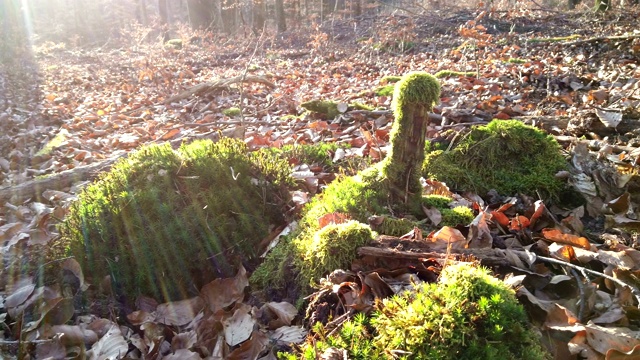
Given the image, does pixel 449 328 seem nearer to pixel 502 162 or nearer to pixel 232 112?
pixel 502 162

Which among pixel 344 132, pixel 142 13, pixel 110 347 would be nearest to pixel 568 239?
pixel 110 347

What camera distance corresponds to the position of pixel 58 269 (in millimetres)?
2559

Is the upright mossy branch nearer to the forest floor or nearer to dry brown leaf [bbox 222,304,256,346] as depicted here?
the forest floor

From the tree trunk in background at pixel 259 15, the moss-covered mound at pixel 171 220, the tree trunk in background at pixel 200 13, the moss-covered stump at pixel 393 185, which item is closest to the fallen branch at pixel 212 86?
the moss-covered mound at pixel 171 220

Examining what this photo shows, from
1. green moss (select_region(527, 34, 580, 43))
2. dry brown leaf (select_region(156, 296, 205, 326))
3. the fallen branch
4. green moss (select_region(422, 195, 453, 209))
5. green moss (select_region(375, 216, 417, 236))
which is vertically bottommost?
dry brown leaf (select_region(156, 296, 205, 326))

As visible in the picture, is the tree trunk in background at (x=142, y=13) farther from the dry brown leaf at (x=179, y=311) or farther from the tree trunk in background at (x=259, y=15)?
the dry brown leaf at (x=179, y=311)

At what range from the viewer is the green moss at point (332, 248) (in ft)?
6.44

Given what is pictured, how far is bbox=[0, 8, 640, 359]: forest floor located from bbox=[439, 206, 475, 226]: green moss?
24 centimetres

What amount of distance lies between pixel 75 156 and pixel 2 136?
176 cm

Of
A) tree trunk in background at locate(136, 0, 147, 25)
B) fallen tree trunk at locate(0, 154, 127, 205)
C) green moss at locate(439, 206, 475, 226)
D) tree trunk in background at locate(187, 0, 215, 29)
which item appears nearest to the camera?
green moss at locate(439, 206, 475, 226)

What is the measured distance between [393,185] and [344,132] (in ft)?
7.32

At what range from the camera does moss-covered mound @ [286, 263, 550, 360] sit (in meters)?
1.27

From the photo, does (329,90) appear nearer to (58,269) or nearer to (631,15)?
(58,269)

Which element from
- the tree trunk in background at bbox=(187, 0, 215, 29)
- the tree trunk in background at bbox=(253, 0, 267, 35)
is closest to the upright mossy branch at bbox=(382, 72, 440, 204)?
the tree trunk in background at bbox=(253, 0, 267, 35)
